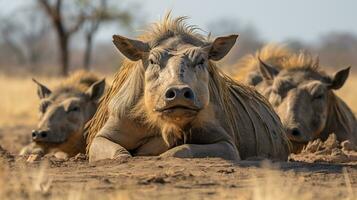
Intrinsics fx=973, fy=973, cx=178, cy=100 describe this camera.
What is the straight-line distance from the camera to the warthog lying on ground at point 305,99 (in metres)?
12.2

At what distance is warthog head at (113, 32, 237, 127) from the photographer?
26.0ft

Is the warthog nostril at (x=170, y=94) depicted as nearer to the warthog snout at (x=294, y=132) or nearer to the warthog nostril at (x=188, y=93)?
the warthog nostril at (x=188, y=93)

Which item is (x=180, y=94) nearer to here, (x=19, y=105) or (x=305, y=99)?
(x=305, y=99)

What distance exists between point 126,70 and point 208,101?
4.76 feet

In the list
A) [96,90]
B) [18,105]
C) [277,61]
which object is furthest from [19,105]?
[277,61]

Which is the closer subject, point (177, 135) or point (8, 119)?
point (177, 135)

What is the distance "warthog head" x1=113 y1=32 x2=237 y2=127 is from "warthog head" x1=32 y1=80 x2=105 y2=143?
385 cm

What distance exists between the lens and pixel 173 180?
6836 millimetres

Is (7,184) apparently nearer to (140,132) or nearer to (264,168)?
(264,168)

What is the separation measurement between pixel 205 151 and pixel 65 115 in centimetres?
504

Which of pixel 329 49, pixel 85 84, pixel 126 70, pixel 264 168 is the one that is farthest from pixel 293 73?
pixel 329 49

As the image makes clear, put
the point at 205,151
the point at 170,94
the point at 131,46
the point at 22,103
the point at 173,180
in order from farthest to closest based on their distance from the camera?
the point at 22,103 → the point at 131,46 → the point at 205,151 → the point at 170,94 → the point at 173,180

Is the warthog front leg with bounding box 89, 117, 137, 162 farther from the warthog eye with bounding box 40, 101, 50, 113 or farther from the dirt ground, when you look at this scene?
the warthog eye with bounding box 40, 101, 50, 113

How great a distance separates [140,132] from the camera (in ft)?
29.0
